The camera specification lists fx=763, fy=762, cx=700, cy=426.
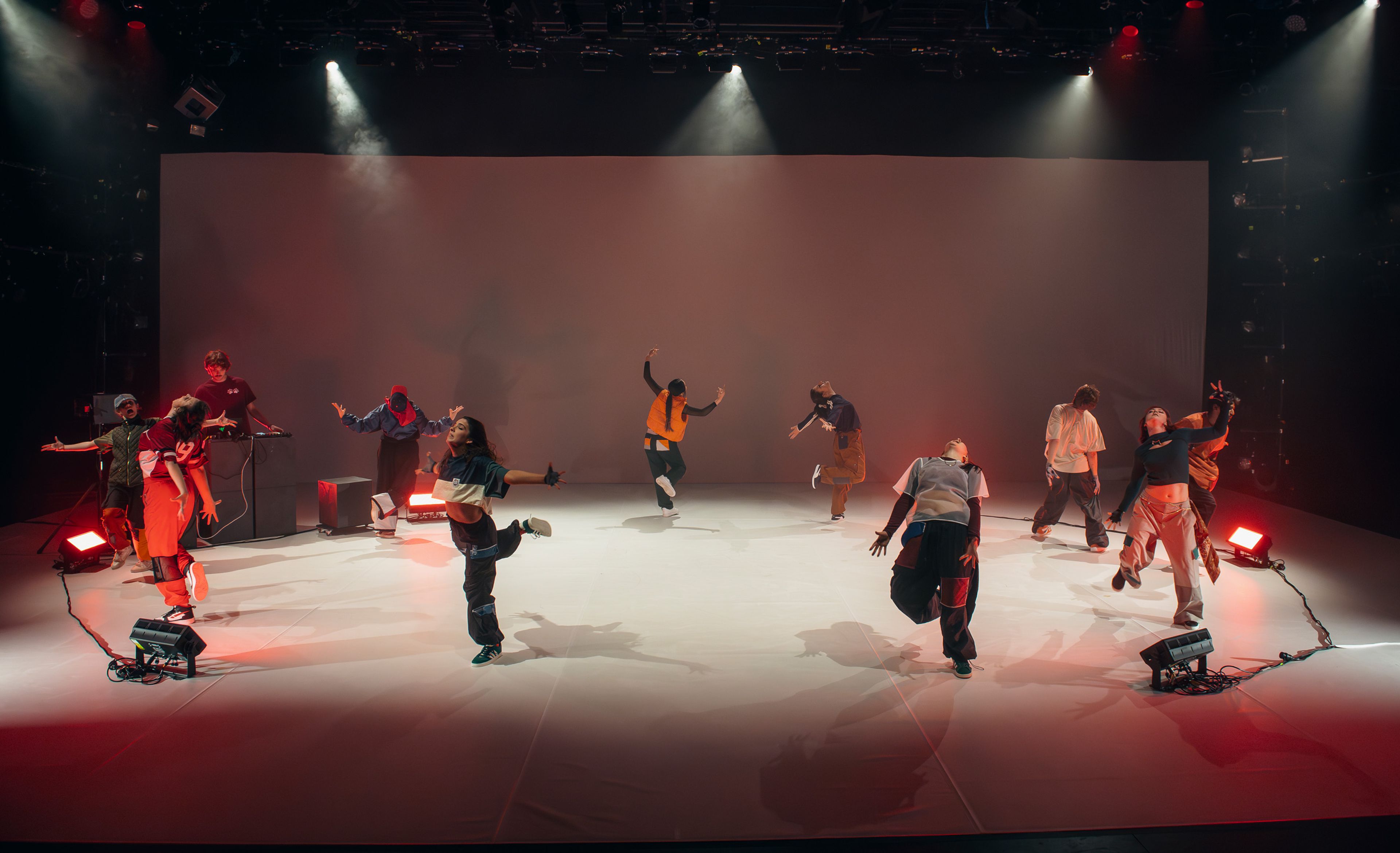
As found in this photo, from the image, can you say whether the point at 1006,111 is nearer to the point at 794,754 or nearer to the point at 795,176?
the point at 795,176

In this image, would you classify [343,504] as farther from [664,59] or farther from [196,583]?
[664,59]

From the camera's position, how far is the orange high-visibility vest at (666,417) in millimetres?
8297

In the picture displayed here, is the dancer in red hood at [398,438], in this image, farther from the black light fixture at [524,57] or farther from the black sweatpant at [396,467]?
the black light fixture at [524,57]

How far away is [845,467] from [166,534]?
6.08 metres

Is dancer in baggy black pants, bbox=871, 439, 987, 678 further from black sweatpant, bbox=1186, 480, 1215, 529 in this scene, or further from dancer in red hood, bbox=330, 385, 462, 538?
dancer in red hood, bbox=330, 385, 462, 538

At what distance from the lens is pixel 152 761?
3.22 metres

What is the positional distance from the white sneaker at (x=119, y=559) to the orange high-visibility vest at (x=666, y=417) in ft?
15.7

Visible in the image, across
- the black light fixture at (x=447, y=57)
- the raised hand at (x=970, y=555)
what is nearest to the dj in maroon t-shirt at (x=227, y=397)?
the black light fixture at (x=447, y=57)

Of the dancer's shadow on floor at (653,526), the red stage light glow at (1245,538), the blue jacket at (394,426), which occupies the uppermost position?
the blue jacket at (394,426)

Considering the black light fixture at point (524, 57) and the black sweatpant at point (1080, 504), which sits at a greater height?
the black light fixture at point (524, 57)

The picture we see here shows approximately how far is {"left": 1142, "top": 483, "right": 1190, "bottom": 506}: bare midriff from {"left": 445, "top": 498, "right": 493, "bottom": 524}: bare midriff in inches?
166

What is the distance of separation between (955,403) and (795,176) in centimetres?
397

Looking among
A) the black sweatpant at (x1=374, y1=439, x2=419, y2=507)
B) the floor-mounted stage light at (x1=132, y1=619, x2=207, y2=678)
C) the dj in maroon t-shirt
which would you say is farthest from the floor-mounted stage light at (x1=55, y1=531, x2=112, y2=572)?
the floor-mounted stage light at (x1=132, y1=619, x2=207, y2=678)

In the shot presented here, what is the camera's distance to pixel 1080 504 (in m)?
7.18
